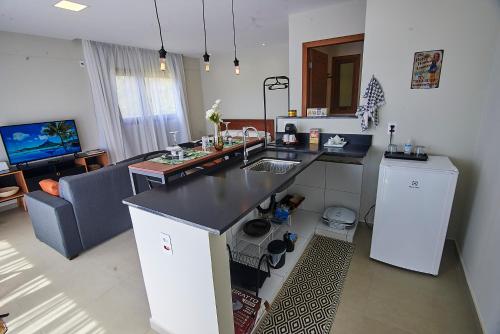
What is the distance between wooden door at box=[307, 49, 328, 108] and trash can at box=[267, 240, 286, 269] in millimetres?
2370

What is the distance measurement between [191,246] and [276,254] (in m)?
1.02

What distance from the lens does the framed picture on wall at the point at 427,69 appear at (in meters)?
2.09

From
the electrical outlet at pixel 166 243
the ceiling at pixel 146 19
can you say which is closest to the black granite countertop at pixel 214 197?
the electrical outlet at pixel 166 243

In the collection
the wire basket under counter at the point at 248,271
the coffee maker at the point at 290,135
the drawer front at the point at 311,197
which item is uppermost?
the coffee maker at the point at 290,135

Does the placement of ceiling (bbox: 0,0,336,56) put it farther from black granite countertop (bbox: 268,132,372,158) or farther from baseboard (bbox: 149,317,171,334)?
baseboard (bbox: 149,317,171,334)

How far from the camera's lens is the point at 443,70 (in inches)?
82.0

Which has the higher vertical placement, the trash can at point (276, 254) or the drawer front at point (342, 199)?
the drawer front at point (342, 199)

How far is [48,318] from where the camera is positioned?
177 cm

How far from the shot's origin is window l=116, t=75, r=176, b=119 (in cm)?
498

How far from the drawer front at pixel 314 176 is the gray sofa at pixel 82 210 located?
6.71 feet

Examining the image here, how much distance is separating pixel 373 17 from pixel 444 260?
2.30 metres

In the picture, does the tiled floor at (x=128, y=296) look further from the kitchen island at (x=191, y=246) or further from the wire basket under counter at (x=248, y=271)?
the wire basket under counter at (x=248, y=271)

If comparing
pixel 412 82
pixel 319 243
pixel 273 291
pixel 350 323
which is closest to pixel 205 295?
pixel 273 291

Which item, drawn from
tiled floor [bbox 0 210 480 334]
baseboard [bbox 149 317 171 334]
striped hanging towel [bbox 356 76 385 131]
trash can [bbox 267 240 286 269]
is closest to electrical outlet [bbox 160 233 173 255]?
baseboard [bbox 149 317 171 334]
